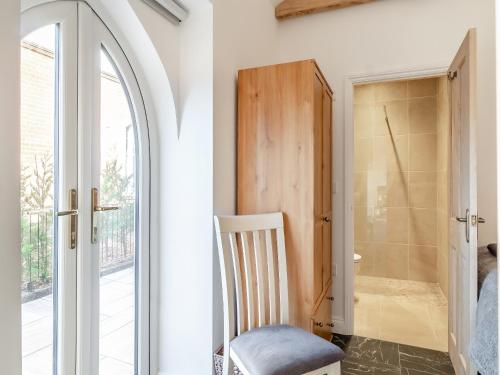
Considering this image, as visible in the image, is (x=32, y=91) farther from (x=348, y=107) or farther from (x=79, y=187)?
(x=348, y=107)

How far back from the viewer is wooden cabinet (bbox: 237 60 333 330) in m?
1.86

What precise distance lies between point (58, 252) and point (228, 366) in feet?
3.24

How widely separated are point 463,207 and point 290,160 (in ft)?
3.37

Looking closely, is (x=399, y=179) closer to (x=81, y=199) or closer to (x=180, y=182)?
(x=180, y=182)

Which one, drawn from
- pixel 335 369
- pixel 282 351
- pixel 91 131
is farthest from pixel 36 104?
pixel 335 369

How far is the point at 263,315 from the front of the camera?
67.4 inches

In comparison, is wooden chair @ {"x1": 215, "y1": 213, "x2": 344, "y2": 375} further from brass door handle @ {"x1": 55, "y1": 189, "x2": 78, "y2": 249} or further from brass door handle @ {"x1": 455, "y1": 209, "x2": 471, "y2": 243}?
brass door handle @ {"x1": 455, "y1": 209, "x2": 471, "y2": 243}

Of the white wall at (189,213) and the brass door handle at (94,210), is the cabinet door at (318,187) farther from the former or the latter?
the brass door handle at (94,210)

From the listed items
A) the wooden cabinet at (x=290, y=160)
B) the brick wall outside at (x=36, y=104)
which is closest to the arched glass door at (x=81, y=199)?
the brick wall outside at (x=36, y=104)

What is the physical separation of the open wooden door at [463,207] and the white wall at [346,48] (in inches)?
15.1

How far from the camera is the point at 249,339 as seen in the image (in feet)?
5.04

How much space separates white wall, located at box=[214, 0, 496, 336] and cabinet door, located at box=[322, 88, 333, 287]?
0.23 m

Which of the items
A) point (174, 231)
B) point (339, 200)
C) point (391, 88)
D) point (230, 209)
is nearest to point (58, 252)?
point (174, 231)

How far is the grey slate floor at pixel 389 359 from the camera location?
210 centimetres
